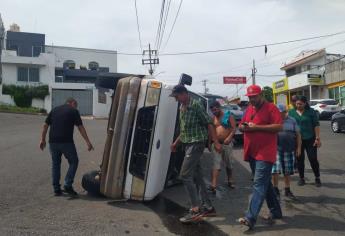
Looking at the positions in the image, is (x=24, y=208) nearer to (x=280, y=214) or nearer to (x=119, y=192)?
(x=119, y=192)

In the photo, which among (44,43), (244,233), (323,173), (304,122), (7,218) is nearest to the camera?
(244,233)

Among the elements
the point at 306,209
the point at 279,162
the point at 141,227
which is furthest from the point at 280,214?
the point at 141,227

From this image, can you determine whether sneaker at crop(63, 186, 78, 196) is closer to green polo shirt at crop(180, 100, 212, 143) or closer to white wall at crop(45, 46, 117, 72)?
green polo shirt at crop(180, 100, 212, 143)

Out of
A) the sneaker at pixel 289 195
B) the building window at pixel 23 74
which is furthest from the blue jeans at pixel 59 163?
the building window at pixel 23 74

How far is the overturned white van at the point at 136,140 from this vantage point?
23.2 feet

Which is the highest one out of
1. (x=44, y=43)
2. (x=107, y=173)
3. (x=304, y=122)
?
(x=44, y=43)

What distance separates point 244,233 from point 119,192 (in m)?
2.27

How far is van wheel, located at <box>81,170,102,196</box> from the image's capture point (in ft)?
24.9

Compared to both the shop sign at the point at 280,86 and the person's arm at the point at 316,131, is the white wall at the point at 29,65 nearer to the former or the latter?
the shop sign at the point at 280,86

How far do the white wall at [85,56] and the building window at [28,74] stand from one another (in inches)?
313

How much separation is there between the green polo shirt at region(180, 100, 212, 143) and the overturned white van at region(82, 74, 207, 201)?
2.85 feet

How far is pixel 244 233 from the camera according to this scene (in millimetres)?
5727

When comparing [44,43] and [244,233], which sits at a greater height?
[44,43]

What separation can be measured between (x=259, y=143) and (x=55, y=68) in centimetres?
5387
